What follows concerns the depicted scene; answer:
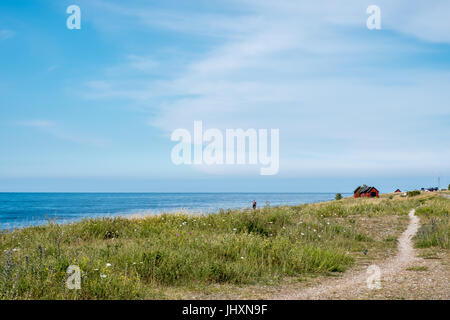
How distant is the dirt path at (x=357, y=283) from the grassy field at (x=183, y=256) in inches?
24.5

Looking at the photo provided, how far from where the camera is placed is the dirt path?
280 inches

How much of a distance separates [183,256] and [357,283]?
406 cm

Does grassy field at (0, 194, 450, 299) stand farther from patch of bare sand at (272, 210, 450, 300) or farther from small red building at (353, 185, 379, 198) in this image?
small red building at (353, 185, 379, 198)

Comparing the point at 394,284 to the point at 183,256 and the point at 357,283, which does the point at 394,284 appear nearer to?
the point at 357,283

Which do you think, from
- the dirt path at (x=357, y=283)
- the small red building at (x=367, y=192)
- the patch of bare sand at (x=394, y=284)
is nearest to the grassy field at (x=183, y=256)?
the dirt path at (x=357, y=283)

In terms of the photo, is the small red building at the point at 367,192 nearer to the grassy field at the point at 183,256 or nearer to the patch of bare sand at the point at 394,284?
the grassy field at the point at 183,256

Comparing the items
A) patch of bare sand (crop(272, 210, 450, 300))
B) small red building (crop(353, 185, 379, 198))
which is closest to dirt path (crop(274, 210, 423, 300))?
patch of bare sand (crop(272, 210, 450, 300))

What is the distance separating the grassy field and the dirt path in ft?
2.04

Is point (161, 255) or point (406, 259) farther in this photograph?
point (406, 259)

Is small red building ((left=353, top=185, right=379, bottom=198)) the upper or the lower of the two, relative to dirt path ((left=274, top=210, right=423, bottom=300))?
lower
